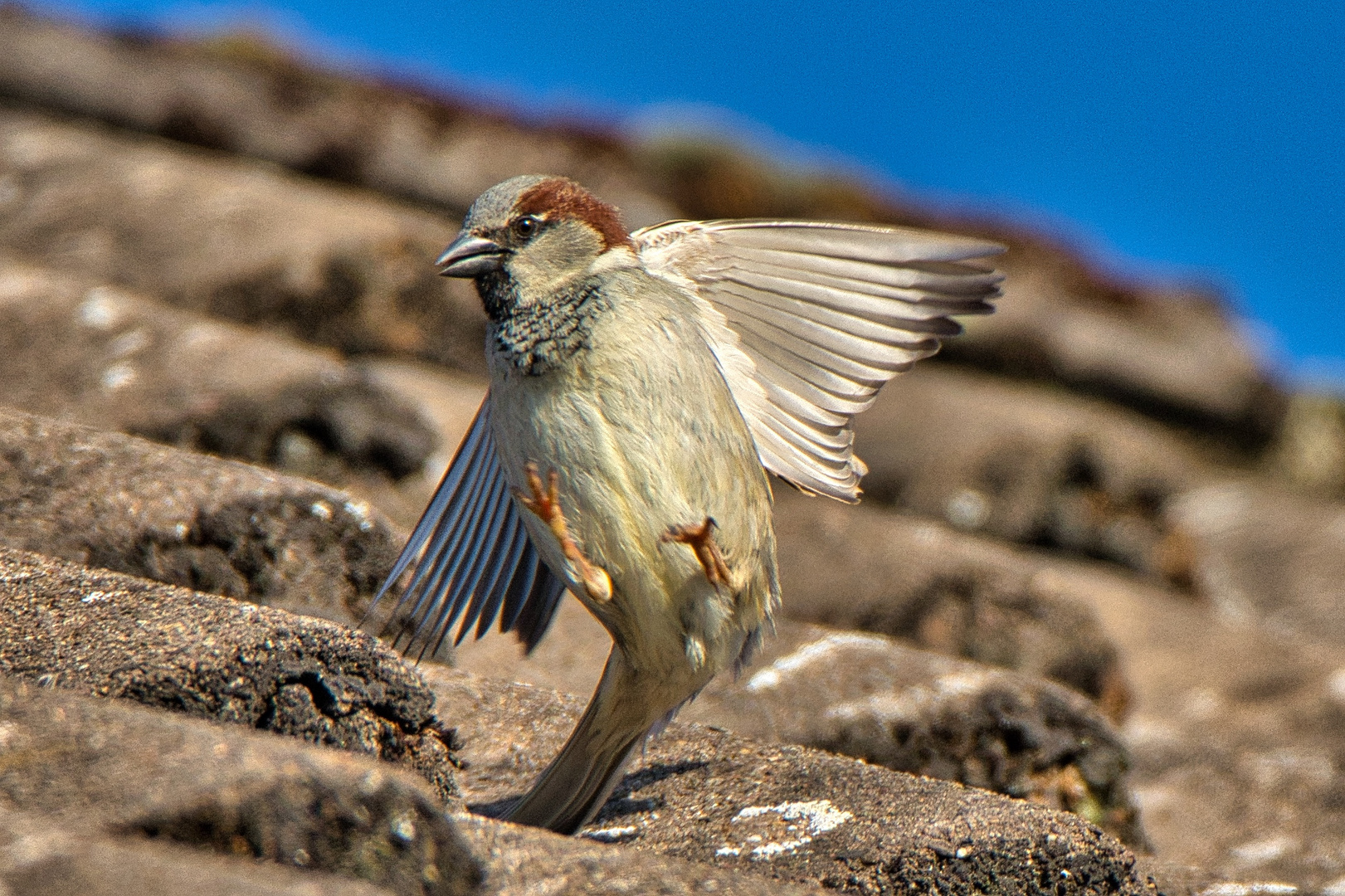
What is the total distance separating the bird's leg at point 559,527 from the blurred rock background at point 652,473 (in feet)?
1.25

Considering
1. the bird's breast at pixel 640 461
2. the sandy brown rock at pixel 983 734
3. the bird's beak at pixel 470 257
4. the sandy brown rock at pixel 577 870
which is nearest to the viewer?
the sandy brown rock at pixel 577 870

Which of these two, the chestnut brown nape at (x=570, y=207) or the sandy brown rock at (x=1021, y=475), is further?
the sandy brown rock at (x=1021, y=475)

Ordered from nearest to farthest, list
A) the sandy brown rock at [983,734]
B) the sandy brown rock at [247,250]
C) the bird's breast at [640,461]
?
the bird's breast at [640,461], the sandy brown rock at [983,734], the sandy brown rock at [247,250]

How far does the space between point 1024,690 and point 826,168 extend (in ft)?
36.3

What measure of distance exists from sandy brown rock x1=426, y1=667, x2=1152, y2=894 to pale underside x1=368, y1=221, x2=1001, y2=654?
0.32 meters

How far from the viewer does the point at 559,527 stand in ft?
7.79

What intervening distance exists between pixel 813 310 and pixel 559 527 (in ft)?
2.66

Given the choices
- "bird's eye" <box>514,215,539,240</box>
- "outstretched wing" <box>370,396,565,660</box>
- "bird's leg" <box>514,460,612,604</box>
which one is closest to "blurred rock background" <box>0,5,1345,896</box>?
"outstretched wing" <box>370,396,565,660</box>

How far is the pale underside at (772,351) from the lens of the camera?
274cm

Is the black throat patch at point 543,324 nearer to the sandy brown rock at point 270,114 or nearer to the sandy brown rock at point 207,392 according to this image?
the sandy brown rock at point 207,392

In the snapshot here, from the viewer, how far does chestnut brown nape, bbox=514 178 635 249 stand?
8.70 feet

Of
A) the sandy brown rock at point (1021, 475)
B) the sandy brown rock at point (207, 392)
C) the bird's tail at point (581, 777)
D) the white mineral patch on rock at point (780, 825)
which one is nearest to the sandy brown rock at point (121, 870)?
the white mineral patch on rock at point (780, 825)

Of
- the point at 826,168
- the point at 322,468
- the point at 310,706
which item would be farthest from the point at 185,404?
the point at 826,168

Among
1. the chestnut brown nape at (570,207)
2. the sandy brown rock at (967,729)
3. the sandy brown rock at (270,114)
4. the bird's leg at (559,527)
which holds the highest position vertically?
the sandy brown rock at (270,114)
